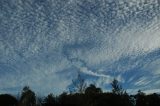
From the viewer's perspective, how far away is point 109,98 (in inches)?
2534

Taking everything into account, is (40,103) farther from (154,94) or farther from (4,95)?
(154,94)

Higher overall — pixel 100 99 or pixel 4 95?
pixel 4 95

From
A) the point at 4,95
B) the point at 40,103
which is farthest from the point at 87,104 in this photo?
the point at 4,95

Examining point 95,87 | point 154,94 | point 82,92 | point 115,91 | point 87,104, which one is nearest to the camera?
point 87,104

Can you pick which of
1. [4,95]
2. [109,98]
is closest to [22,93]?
[4,95]

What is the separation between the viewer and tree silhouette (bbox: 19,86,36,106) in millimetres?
67731

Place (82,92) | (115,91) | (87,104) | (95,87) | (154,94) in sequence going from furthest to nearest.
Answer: (95,87) → (154,94) → (115,91) → (82,92) → (87,104)

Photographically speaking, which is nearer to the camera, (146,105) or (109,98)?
(109,98)

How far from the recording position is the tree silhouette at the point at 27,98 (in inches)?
2667

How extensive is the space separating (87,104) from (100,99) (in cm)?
585

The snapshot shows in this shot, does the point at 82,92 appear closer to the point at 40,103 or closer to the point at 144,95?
the point at 40,103

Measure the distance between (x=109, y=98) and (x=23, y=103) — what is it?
953 inches

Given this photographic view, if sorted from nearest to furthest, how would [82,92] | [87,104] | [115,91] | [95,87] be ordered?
[87,104]
[82,92]
[115,91]
[95,87]

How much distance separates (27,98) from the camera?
230 ft
